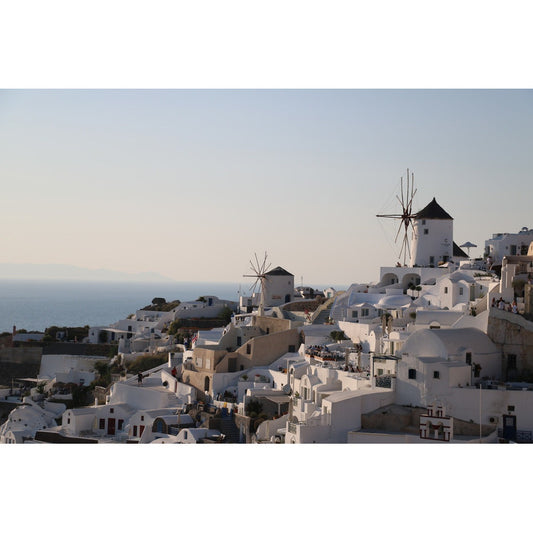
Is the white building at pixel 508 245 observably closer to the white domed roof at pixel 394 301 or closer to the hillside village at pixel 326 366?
the hillside village at pixel 326 366

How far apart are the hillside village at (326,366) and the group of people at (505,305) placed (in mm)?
38

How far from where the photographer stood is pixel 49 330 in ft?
88.1

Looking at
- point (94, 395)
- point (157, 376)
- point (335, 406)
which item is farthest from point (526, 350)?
point (94, 395)

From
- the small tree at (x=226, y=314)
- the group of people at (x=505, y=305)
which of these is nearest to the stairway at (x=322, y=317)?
the small tree at (x=226, y=314)

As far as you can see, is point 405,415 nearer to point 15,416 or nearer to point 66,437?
point 66,437

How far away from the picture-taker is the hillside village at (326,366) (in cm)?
1407

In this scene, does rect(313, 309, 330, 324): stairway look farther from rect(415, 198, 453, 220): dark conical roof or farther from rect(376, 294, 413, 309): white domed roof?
rect(415, 198, 453, 220): dark conical roof

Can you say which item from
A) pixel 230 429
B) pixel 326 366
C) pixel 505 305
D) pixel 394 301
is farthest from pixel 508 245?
pixel 230 429

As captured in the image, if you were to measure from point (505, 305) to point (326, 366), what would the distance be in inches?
138

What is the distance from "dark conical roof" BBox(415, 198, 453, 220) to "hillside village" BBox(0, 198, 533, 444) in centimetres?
3

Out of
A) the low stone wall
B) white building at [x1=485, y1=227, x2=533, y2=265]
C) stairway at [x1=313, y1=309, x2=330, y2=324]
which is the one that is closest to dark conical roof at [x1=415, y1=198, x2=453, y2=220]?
white building at [x1=485, y1=227, x2=533, y2=265]

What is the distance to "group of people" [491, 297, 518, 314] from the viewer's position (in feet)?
50.7

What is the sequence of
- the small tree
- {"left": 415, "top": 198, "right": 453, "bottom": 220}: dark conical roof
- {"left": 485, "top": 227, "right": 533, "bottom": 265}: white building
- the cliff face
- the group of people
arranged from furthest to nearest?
1. the small tree
2. the cliff face
3. {"left": 415, "top": 198, "right": 453, "bottom": 220}: dark conical roof
4. {"left": 485, "top": 227, "right": 533, "bottom": 265}: white building
5. the group of people

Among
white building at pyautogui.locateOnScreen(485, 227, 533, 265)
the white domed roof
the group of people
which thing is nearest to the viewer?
the group of people
